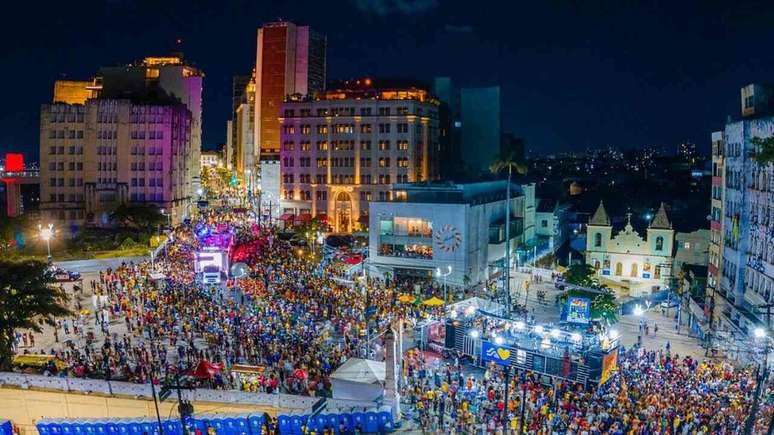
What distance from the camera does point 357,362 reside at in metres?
29.4

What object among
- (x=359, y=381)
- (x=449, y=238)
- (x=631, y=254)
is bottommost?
(x=359, y=381)

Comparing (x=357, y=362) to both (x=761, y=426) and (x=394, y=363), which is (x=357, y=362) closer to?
(x=394, y=363)

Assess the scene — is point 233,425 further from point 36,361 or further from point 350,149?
point 350,149

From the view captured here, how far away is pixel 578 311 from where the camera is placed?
35.7 meters

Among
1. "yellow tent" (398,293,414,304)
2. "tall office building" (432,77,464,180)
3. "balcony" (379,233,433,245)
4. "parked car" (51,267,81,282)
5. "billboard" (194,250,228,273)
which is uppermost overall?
"tall office building" (432,77,464,180)

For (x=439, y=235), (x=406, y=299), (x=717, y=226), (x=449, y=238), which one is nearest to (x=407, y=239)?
(x=439, y=235)

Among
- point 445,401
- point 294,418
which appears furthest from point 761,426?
point 294,418

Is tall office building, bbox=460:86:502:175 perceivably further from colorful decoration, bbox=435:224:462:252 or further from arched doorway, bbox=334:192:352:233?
colorful decoration, bbox=435:224:462:252

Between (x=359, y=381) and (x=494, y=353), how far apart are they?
785cm

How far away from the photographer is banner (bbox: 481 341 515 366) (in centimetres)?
3126

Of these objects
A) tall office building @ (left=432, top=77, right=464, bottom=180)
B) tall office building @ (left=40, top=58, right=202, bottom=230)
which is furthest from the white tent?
tall office building @ (left=432, top=77, right=464, bottom=180)

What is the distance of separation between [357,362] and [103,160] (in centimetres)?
7301

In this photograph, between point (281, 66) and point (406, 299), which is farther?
point (281, 66)

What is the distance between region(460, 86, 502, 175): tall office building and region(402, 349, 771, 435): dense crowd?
79.3 metres
